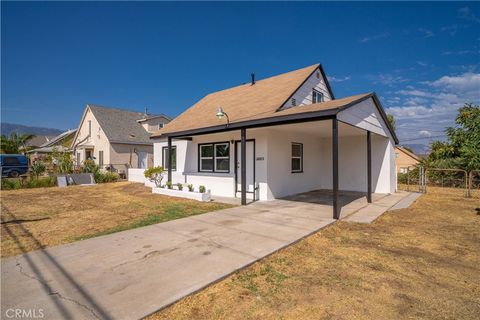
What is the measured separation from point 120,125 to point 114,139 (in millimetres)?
2811

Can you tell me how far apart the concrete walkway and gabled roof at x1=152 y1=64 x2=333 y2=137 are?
5155 mm

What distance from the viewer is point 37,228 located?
6.07 meters

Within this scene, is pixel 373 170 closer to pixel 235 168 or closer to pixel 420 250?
pixel 235 168

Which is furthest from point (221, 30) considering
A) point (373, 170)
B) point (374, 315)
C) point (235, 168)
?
point (374, 315)

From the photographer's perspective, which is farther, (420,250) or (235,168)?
(235,168)

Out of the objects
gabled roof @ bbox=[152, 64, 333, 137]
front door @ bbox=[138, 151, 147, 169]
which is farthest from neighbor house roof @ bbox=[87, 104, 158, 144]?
gabled roof @ bbox=[152, 64, 333, 137]

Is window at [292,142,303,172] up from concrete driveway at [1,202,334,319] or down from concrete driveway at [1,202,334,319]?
up

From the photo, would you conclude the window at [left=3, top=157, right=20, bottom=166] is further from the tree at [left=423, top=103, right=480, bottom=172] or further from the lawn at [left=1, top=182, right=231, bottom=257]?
the tree at [left=423, top=103, right=480, bottom=172]

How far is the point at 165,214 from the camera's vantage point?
7.57m

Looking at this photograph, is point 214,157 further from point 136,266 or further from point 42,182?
point 42,182

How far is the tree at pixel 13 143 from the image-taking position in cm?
2989

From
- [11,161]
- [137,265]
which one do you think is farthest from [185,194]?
[11,161]

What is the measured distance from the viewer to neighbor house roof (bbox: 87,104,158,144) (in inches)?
876

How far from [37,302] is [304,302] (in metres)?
3.04
